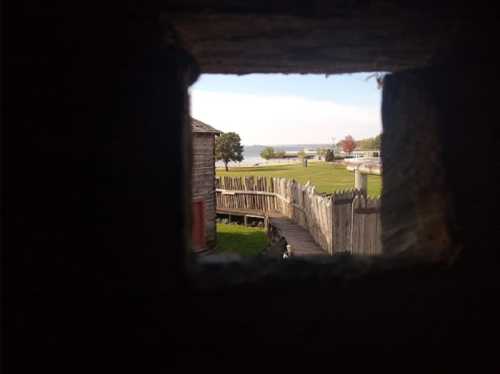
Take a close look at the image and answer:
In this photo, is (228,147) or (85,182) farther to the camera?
(228,147)

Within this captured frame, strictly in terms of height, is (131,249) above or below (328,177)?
above

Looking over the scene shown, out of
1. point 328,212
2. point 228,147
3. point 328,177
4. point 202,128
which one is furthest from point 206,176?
point 228,147

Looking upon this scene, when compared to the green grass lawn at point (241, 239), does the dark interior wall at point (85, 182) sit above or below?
above

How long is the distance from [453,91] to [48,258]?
1.64 metres

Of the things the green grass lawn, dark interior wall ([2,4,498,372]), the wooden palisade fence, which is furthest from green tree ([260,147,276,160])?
dark interior wall ([2,4,498,372])

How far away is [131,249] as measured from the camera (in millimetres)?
1159

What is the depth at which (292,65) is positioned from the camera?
1585mm

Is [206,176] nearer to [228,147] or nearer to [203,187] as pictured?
[203,187]

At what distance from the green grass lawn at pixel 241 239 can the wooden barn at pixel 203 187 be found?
970mm

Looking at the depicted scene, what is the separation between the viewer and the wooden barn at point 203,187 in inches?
533

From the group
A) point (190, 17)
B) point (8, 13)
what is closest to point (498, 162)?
point (190, 17)

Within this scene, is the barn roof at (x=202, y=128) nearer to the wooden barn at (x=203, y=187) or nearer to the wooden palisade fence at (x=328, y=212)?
the wooden barn at (x=203, y=187)

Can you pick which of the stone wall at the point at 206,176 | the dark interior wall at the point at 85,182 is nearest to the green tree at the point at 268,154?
the stone wall at the point at 206,176

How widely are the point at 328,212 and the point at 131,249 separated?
8.95 m
